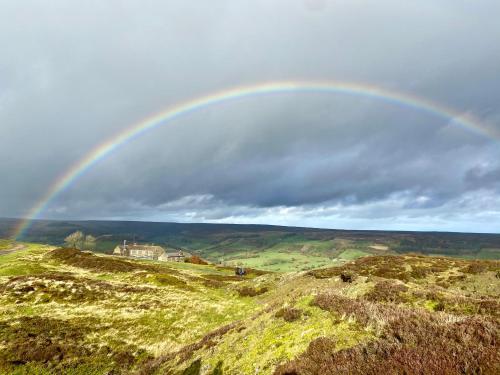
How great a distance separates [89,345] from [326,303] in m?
21.5

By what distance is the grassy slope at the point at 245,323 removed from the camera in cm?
842

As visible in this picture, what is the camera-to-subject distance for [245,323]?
1641cm

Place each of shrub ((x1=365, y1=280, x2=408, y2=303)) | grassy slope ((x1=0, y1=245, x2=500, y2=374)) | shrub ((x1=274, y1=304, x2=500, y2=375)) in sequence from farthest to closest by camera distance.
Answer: shrub ((x1=365, y1=280, x2=408, y2=303)) → grassy slope ((x1=0, y1=245, x2=500, y2=374)) → shrub ((x1=274, y1=304, x2=500, y2=375))

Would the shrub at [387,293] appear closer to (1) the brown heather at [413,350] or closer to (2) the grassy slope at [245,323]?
(2) the grassy slope at [245,323]

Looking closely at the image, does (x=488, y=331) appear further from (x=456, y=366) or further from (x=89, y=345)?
(x=89, y=345)

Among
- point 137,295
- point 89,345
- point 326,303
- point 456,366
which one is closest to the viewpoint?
point 456,366

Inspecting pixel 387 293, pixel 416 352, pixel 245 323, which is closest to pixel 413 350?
pixel 416 352

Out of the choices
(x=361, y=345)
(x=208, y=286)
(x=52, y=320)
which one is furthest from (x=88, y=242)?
(x=361, y=345)

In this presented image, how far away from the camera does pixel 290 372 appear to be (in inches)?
326

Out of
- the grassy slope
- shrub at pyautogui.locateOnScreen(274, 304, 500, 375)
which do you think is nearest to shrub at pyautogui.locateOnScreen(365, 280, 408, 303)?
the grassy slope

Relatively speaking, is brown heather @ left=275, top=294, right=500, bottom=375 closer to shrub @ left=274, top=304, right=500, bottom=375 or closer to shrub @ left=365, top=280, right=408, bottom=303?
shrub @ left=274, top=304, right=500, bottom=375

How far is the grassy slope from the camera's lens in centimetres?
842

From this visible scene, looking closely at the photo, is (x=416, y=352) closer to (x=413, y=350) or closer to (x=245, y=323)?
(x=413, y=350)

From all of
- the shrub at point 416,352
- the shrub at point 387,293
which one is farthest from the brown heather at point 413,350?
the shrub at point 387,293
